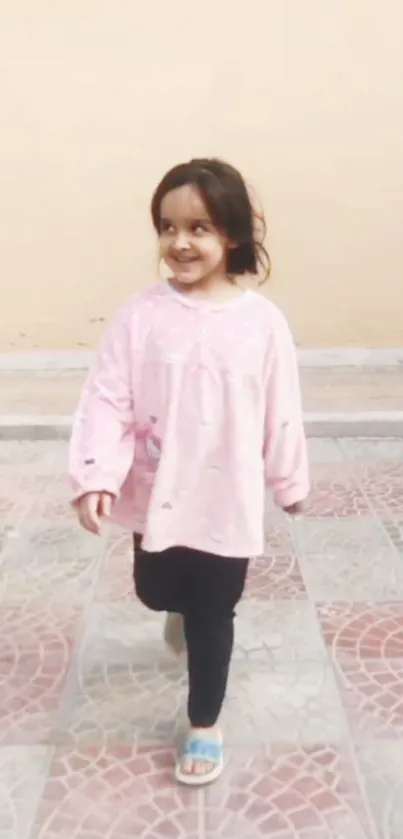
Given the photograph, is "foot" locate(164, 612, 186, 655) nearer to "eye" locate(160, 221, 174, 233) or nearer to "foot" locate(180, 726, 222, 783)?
"foot" locate(180, 726, 222, 783)

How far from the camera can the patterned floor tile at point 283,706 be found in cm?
117

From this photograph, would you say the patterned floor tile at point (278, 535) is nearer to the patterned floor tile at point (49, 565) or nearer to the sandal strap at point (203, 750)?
the patterned floor tile at point (49, 565)

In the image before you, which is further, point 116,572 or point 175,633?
point 116,572

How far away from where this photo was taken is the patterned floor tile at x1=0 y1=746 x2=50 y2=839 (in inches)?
40.1

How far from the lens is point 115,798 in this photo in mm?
1059

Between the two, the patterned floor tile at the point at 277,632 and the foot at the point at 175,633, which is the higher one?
the foot at the point at 175,633

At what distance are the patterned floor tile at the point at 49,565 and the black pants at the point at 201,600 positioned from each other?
18.5 inches

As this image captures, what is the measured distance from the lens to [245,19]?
8.45ft

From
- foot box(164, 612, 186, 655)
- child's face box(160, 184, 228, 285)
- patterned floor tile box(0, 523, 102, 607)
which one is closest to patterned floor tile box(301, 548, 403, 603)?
foot box(164, 612, 186, 655)

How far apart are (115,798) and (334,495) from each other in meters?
1.08

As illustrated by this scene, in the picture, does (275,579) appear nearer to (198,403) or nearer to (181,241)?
(198,403)

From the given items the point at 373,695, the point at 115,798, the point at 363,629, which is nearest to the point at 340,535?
the point at 363,629

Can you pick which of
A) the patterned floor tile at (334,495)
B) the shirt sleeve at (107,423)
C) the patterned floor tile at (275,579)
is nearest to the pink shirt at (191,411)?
the shirt sleeve at (107,423)

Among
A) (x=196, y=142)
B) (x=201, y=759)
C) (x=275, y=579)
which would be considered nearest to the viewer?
(x=201, y=759)
